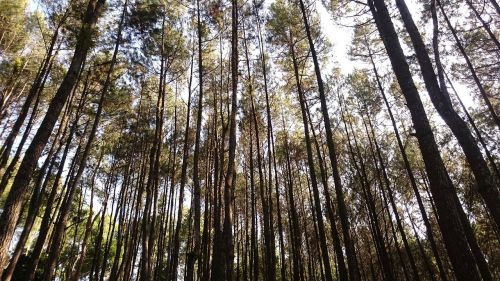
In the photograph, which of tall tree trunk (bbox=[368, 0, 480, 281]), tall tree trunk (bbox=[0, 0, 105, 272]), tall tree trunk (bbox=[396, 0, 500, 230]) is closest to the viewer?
tall tree trunk (bbox=[368, 0, 480, 281])

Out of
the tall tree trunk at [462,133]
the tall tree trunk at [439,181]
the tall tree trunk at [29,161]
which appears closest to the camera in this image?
the tall tree trunk at [439,181]

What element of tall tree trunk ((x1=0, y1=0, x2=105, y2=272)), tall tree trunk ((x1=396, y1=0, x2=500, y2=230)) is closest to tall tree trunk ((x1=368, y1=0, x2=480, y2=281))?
tall tree trunk ((x1=396, y1=0, x2=500, y2=230))

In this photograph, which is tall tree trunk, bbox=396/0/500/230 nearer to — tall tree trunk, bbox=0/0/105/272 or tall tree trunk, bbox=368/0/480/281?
tall tree trunk, bbox=368/0/480/281

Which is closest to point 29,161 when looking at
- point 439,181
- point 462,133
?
point 439,181

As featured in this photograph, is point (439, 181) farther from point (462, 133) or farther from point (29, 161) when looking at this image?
point (29, 161)

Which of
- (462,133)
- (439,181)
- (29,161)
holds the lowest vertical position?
(439,181)

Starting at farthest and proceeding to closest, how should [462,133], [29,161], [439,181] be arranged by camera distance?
1. [462,133]
2. [29,161]
3. [439,181]

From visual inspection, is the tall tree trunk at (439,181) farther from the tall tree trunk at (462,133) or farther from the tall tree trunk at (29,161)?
the tall tree trunk at (29,161)

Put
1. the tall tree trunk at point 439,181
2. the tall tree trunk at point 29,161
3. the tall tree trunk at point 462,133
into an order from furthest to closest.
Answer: the tall tree trunk at point 462,133 → the tall tree trunk at point 29,161 → the tall tree trunk at point 439,181

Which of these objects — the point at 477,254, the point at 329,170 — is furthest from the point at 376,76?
the point at 477,254

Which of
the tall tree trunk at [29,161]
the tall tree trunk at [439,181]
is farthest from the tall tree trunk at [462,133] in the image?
the tall tree trunk at [29,161]

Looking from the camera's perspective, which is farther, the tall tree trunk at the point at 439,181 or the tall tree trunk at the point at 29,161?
the tall tree trunk at the point at 29,161

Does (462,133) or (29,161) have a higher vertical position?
(462,133)

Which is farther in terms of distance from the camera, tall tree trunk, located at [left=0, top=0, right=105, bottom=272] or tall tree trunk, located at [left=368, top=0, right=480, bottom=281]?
tall tree trunk, located at [left=0, top=0, right=105, bottom=272]
